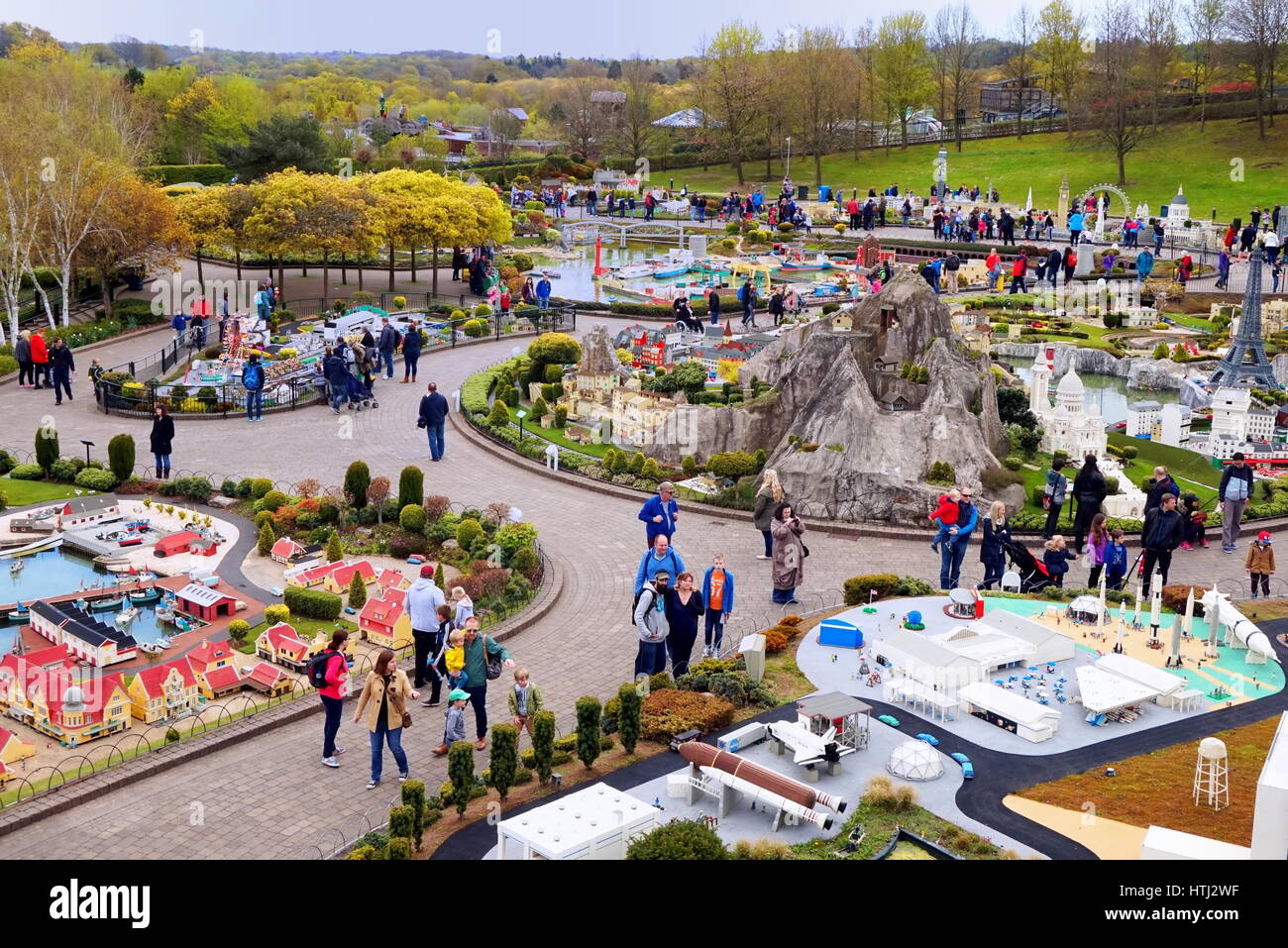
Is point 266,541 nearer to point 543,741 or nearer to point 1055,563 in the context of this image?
point 543,741

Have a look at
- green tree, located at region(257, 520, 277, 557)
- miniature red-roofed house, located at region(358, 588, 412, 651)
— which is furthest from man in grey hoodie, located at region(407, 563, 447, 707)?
green tree, located at region(257, 520, 277, 557)

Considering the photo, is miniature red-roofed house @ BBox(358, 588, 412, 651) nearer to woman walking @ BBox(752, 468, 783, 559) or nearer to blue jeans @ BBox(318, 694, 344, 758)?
blue jeans @ BBox(318, 694, 344, 758)

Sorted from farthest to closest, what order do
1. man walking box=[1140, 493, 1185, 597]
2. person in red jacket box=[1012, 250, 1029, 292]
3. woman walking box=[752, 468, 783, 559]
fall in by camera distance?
person in red jacket box=[1012, 250, 1029, 292]
woman walking box=[752, 468, 783, 559]
man walking box=[1140, 493, 1185, 597]

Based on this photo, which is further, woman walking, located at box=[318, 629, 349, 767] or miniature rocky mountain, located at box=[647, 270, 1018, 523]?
miniature rocky mountain, located at box=[647, 270, 1018, 523]

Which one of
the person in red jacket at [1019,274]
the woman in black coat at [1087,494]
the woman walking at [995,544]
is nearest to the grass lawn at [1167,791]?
the woman walking at [995,544]

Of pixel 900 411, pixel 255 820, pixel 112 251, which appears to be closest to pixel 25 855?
pixel 255 820

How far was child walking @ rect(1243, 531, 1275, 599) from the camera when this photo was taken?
20.1 meters

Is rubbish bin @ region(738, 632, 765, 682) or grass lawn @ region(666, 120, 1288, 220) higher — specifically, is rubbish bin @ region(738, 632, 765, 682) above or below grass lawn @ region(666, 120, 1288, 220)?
below

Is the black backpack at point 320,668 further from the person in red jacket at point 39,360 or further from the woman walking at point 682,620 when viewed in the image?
the person in red jacket at point 39,360

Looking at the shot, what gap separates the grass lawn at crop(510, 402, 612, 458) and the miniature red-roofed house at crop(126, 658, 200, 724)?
1240 centimetres

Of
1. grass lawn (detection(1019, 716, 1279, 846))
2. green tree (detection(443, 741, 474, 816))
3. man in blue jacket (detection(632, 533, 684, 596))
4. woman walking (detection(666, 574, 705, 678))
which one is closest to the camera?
grass lawn (detection(1019, 716, 1279, 846))

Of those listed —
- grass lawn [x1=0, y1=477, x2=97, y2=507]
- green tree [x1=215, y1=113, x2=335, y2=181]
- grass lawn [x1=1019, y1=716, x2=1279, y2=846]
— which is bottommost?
grass lawn [x1=1019, y1=716, x2=1279, y2=846]

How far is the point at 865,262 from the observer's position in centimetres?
5141
